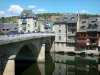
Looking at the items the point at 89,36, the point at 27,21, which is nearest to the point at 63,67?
the point at 89,36

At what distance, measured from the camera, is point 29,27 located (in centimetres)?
9644

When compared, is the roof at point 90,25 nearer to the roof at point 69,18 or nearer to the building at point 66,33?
the building at point 66,33

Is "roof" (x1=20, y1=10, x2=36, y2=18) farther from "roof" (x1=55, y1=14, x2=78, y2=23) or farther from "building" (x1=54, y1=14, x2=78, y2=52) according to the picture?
"roof" (x1=55, y1=14, x2=78, y2=23)

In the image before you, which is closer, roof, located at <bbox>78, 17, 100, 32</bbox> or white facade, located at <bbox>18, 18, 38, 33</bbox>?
roof, located at <bbox>78, 17, 100, 32</bbox>

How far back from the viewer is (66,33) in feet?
260

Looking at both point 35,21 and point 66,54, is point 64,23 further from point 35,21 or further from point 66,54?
point 35,21

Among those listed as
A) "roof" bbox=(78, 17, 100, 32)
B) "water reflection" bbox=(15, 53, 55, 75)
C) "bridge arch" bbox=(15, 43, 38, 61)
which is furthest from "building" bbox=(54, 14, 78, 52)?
"water reflection" bbox=(15, 53, 55, 75)

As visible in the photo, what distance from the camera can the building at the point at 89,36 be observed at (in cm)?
7243

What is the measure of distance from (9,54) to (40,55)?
23.4m

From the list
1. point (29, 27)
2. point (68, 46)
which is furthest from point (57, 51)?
point (29, 27)

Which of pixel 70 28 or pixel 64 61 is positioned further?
pixel 70 28

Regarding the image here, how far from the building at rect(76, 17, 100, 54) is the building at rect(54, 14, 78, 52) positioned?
2.64m

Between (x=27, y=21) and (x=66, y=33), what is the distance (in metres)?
24.6

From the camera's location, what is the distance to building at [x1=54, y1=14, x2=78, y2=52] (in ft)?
255
